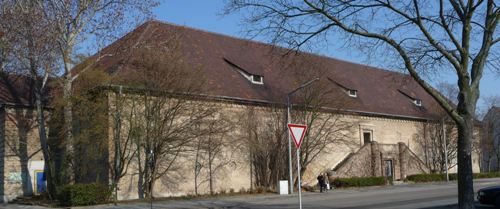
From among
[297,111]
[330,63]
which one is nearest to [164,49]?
[297,111]

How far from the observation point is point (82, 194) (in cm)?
2644

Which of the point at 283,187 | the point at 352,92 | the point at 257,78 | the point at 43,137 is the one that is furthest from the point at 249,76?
the point at 43,137

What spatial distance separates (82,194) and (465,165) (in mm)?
19067

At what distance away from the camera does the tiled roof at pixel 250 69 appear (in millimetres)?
32188

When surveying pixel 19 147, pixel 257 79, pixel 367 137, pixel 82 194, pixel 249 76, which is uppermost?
pixel 249 76

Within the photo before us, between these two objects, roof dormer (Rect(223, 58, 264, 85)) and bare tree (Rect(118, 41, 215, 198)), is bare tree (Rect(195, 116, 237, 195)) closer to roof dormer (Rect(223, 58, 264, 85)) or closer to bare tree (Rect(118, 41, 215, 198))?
bare tree (Rect(118, 41, 215, 198))

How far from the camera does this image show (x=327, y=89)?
128 ft

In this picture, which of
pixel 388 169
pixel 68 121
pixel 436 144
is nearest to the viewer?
pixel 68 121

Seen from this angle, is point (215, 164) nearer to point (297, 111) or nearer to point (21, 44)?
point (297, 111)

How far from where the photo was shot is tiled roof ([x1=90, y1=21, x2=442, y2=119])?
32188 mm

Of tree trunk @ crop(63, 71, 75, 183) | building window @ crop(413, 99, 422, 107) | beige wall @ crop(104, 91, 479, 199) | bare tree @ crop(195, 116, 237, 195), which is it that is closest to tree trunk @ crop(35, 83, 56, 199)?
tree trunk @ crop(63, 71, 75, 183)

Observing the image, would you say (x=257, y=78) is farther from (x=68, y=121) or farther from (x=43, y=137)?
(x=43, y=137)

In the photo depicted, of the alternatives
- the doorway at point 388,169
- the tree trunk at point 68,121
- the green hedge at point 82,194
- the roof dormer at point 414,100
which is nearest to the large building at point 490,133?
the roof dormer at point 414,100

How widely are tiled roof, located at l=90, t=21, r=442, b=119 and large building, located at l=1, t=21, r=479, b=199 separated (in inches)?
4.3
